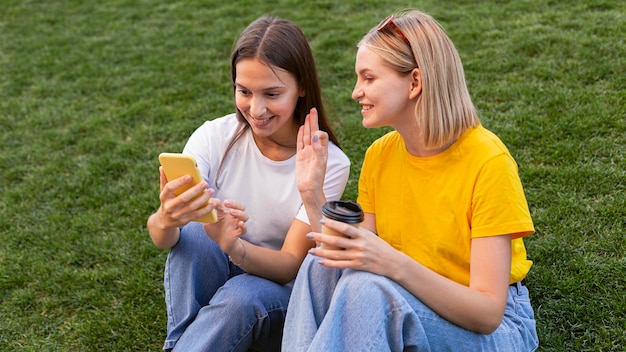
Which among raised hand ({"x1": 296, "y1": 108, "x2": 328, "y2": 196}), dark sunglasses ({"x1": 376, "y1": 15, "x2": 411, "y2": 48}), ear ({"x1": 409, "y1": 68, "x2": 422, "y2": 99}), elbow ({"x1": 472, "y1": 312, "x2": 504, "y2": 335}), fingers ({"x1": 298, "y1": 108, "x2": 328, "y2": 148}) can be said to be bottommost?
elbow ({"x1": 472, "y1": 312, "x2": 504, "y2": 335})

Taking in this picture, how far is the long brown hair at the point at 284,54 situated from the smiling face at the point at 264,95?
31 millimetres

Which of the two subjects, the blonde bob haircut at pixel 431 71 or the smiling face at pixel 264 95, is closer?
the blonde bob haircut at pixel 431 71

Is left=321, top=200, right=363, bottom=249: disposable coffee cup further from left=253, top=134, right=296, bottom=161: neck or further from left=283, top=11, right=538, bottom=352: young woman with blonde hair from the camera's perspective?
left=253, top=134, right=296, bottom=161: neck

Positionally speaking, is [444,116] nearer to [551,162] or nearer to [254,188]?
[254,188]

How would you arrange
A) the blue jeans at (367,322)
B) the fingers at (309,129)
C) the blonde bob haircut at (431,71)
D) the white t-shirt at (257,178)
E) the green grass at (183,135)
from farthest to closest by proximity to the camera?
the green grass at (183,135)
the white t-shirt at (257,178)
the fingers at (309,129)
the blonde bob haircut at (431,71)
the blue jeans at (367,322)

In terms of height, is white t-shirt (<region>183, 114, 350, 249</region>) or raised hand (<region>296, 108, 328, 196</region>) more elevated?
raised hand (<region>296, 108, 328, 196</region>)

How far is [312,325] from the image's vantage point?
2092 mm

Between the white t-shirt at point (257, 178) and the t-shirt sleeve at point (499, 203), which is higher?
the t-shirt sleeve at point (499, 203)

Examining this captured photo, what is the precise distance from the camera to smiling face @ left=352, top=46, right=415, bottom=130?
2.24 meters

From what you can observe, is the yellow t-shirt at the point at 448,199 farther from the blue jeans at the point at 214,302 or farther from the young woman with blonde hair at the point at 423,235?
the blue jeans at the point at 214,302

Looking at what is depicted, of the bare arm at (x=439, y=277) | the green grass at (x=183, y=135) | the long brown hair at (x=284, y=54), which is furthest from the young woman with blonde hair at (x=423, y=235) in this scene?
the green grass at (x=183, y=135)

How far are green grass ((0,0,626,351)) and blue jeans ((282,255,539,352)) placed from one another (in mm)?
807

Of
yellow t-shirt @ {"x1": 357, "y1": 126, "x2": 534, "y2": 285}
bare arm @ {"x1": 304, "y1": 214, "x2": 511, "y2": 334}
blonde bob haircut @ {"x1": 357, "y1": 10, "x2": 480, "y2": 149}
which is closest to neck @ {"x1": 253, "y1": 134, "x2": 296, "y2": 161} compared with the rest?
yellow t-shirt @ {"x1": 357, "y1": 126, "x2": 534, "y2": 285}

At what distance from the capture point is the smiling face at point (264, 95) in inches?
100
